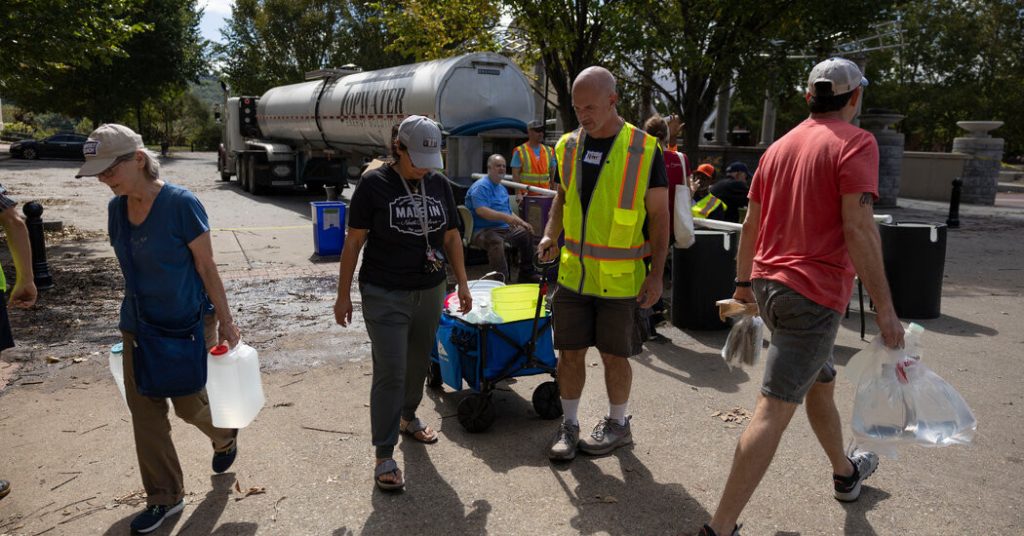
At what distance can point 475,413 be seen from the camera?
14.3 ft

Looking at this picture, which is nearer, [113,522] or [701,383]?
[113,522]

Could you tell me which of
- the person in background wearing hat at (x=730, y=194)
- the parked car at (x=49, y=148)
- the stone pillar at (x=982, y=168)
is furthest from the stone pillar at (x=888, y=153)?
the parked car at (x=49, y=148)

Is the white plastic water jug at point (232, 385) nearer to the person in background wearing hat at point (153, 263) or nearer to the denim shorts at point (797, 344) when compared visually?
the person in background wearing hat at point (153, 263)

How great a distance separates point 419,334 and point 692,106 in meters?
12.7

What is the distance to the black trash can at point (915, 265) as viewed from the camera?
696 cm

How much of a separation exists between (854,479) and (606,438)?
125 centimetres

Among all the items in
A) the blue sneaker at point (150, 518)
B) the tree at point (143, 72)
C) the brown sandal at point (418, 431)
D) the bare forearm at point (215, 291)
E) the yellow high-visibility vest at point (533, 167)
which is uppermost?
the tree at point (143, 72)

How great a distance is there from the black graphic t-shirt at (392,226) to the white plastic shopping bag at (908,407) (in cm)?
214

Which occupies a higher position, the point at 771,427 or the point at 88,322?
the point at 771,427

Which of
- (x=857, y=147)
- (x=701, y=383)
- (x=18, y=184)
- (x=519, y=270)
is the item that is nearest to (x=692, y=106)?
(x=519, y=270)

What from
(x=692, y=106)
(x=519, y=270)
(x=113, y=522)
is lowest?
(x=113, y=522)

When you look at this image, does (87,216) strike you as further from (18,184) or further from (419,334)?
(419,334)

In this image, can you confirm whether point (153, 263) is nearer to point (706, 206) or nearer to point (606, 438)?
point (606, 438)

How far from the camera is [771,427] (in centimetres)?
297
